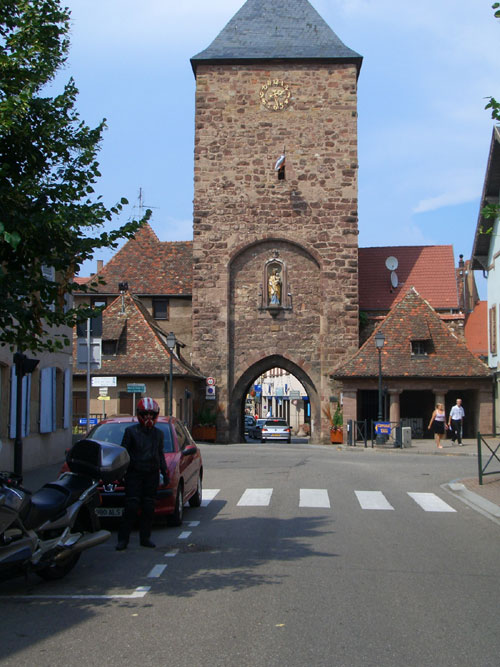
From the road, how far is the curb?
215 millimetres

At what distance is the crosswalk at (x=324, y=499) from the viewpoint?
44.3ft

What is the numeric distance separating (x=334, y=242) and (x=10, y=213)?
32.3m

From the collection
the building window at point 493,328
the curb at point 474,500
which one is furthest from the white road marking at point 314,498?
the building window at point 493,328

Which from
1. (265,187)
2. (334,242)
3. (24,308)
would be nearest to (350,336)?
(334,242)

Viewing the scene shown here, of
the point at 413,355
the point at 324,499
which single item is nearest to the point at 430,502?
the point at 324,499

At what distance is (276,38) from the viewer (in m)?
41.7

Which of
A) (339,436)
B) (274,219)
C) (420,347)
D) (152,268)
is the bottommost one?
(339,436)

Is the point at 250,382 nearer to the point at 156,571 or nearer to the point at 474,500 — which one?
the point at 474,500

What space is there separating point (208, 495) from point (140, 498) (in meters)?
5.43

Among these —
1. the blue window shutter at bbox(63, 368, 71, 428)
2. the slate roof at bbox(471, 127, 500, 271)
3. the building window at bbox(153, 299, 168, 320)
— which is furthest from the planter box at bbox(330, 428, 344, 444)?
the blue window shutter at bbox(63, 368, 71, 428)

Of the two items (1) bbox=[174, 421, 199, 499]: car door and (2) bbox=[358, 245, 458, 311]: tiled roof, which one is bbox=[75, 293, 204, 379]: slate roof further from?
(1) bbox=[174, 421, 199, 499]: car door

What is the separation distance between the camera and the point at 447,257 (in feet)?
149

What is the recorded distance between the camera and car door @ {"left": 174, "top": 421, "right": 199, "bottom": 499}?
39.4 feet

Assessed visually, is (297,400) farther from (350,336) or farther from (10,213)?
(10,213)
